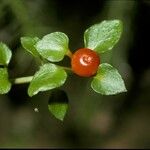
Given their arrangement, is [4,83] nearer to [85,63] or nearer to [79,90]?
[85,63]

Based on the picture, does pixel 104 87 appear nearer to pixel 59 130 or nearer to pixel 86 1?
pixel 86 1

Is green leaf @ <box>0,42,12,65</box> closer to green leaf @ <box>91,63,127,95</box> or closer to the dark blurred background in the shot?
green leaf @ <box>91,63,127,95</box>

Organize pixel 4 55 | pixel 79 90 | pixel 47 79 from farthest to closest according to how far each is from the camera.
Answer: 1. pixel 79 90
2. pixel 4 55
3. pixel 47 79

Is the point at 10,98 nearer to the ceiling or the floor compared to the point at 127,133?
nearer to the ceiling

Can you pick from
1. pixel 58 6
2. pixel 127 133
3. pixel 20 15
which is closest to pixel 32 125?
pixel 127 133

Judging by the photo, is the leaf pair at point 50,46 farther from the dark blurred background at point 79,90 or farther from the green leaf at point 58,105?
the dark blurred background at point 79,90

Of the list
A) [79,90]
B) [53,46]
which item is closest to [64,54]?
[53,46]
